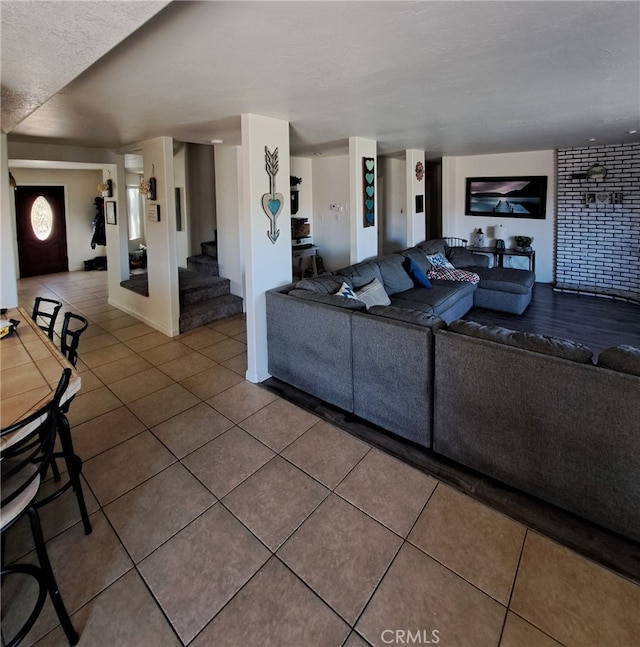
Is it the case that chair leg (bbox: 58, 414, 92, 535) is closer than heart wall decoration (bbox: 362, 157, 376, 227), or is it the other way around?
chair leg (bbox: 58, 414, 92, 535)

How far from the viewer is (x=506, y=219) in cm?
706

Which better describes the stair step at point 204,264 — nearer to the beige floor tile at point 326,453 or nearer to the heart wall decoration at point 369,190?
the heart wall decoration at point 369,190

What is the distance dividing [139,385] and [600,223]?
22.4ft

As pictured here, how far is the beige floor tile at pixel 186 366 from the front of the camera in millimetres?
3730

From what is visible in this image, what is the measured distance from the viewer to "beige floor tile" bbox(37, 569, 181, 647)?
4.78 ft

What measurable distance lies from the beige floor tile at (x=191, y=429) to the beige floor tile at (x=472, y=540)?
1492mm

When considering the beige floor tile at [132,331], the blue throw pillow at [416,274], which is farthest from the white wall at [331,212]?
the beige floor tile at [132,331]

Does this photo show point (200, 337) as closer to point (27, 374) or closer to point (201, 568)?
point (27, 374)

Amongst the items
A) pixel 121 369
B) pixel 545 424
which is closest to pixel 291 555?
pixel 545 424

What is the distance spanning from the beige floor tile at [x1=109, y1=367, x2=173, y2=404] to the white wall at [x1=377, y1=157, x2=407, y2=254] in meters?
5.51

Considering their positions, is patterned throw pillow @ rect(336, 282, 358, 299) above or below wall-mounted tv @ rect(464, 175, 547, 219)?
below

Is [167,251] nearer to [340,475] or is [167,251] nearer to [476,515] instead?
[340,475]

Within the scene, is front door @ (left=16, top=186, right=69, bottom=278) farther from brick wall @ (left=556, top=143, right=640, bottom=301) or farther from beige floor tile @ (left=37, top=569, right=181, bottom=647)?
brick wall @ (left=556, top=143, right=640, bottom=301)

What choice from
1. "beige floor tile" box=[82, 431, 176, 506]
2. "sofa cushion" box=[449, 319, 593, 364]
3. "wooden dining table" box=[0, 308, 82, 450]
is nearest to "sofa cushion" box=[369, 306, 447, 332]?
"sofa cushion" box=[449, 319, 593, 364]
